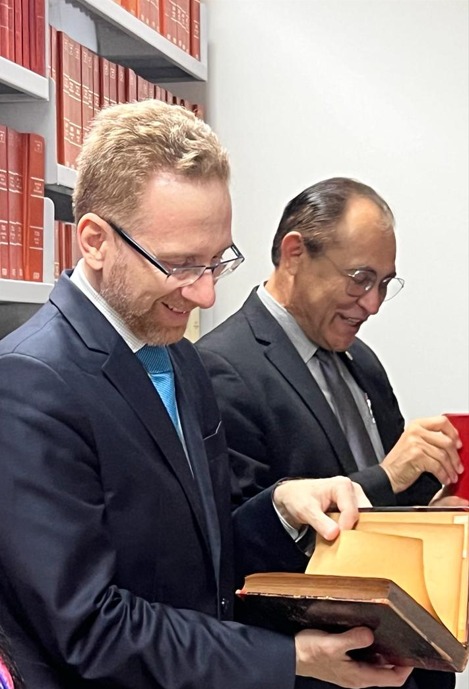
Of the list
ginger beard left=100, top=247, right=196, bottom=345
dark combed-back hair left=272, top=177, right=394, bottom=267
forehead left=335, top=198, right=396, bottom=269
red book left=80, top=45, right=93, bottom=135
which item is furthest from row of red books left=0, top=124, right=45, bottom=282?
ginger beard left=100, top=247, right=196, bottom=345

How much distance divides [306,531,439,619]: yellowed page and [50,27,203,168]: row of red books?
122 cm

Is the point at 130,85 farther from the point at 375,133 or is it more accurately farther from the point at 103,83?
the point at 375,133

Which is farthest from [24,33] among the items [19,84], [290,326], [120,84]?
[290,326]

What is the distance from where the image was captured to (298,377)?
216 cm

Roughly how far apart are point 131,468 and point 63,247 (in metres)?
1.18

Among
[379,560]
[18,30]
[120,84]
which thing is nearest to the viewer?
[379,560]

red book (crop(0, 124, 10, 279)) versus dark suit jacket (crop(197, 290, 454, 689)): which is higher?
red book (crop(0, 124, 10, 279))

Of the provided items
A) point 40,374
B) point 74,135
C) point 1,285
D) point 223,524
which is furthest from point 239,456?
point 74,135

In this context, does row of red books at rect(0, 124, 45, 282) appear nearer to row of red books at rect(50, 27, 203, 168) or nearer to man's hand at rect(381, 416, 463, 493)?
row of red books at rect(50, 27, 203, 168)

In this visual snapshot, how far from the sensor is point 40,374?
1.38 metres

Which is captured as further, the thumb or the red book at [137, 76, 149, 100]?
the red book at [137, 76, 149, 100]

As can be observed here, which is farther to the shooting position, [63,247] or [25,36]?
[63,247]

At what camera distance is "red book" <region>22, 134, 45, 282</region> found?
88.0 inches

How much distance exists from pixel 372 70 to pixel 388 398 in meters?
1.19
